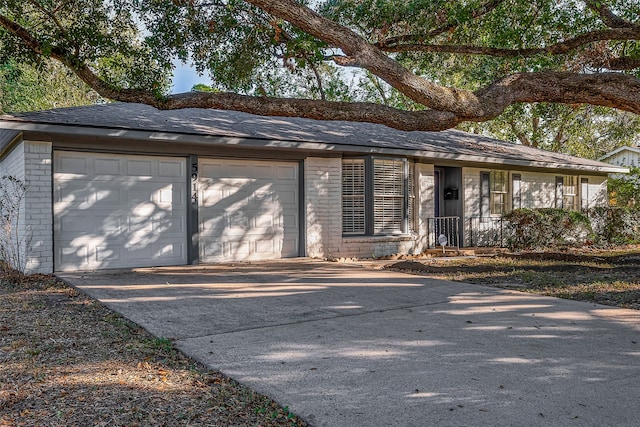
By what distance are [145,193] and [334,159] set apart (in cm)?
459

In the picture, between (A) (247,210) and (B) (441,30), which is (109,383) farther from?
(B) (441,30)

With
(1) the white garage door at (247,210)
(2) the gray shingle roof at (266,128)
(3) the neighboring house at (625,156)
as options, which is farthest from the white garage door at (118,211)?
(3) the neighboring house at (625,156)

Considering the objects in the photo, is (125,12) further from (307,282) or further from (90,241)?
(307,282)

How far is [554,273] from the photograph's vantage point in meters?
9.76

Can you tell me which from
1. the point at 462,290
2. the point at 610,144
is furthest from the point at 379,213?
the point at 610,144

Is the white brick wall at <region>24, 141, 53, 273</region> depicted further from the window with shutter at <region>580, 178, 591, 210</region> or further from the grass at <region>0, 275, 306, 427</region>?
the window with shutter at <region>580, 178, 591, 210</region>

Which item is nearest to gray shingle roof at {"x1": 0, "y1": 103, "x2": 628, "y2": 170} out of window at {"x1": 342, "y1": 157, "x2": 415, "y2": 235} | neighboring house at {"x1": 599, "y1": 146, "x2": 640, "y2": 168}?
window at {"x1": 342, "y1": 157, "x2": 415, "y2": 235}

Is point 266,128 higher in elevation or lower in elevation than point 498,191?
higher

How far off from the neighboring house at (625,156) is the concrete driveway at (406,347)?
30328 millimetres

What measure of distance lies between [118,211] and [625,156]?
111 ft

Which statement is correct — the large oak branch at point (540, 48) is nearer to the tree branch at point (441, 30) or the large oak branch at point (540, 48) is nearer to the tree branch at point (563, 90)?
the tree branch at point (441, 30)

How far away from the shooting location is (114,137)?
9984 mm

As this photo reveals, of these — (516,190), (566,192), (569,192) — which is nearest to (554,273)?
(516,190)

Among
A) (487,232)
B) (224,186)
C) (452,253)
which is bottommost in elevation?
(452,253)
